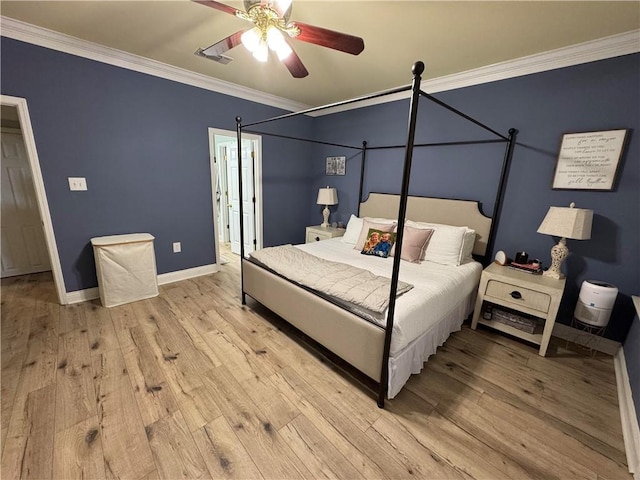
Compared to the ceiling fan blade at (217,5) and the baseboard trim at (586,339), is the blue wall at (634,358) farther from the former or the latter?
the ceiling fan blade at (217,5)

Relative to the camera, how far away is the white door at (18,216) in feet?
10.6

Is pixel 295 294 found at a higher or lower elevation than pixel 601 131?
lower

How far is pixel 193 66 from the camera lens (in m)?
2.84

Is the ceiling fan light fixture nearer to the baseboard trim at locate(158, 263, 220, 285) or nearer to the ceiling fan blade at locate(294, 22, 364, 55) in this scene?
the ceiling fan blade at locate(294, 22, 364, 55)

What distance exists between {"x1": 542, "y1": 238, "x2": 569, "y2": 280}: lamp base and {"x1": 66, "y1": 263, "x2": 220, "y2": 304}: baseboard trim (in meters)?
3.83

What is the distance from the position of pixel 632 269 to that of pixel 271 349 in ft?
9.78

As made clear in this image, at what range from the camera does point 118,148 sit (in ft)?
9.02

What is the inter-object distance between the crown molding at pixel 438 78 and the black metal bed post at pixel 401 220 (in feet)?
6.50

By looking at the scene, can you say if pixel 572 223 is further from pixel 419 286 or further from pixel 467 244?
pixel 419 286

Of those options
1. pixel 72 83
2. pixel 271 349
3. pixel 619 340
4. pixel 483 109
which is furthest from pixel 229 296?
pixel 619 340

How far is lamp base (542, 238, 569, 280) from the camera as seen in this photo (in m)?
2.14

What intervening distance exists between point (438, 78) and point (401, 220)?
240 centimetres

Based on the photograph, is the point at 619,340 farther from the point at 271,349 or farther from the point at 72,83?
the point at 72,83

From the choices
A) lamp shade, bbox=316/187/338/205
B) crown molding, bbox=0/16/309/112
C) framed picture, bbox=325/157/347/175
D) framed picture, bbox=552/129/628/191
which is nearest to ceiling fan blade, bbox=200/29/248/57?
crown molding, bbox=0/16/309/112
